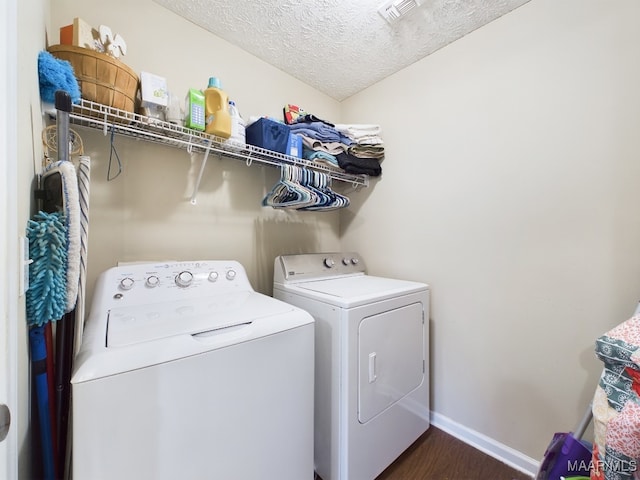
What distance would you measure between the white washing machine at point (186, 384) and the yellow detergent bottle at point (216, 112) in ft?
2.29

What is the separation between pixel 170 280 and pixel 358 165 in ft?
4.62

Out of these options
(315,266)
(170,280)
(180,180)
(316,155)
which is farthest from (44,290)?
(316,155)

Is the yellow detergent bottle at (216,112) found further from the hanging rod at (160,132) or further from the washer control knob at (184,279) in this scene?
the washer control knob at (184,279)

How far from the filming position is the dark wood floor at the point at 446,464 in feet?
4.43

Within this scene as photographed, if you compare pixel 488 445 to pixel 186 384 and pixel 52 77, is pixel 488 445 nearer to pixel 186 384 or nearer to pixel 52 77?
pixel 186 384

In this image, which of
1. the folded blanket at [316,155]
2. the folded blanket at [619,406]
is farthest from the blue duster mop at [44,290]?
the folded blanket at [619,406]

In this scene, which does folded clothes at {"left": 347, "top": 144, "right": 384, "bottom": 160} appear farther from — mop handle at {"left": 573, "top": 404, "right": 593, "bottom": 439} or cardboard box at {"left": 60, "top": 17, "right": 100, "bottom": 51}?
mop handle at {"left": 573, "top": 404, "right": 593, "bottom": 439}

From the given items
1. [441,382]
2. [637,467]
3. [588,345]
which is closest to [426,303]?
[441,382]

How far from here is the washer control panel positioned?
1.10m

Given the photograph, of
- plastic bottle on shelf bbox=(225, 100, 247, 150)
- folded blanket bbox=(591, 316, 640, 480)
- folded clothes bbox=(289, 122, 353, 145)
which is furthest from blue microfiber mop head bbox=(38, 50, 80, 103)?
folded blanket bbox=(591, 316, 640, 480)

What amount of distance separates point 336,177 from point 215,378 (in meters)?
1.50

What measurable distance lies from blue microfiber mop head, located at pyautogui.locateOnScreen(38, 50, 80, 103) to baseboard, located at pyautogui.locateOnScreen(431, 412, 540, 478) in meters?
2.46

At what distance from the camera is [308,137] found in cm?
177

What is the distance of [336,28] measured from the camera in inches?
61.2
